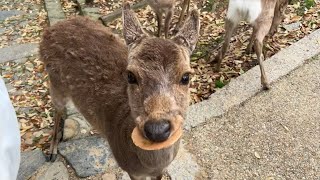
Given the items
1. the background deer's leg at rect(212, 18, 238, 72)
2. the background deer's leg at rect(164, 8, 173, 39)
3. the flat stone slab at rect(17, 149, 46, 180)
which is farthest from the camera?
the background deer's leg at rect(164, 8, 173, 39)

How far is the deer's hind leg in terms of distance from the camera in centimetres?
365

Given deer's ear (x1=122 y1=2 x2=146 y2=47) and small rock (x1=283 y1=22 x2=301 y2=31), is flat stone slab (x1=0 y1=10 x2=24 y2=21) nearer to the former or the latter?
small rock (x1=283 y1=22 x2=301 y2=31)

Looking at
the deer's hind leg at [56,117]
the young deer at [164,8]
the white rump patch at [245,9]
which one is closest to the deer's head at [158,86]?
the deer's hind leg at [56,117]

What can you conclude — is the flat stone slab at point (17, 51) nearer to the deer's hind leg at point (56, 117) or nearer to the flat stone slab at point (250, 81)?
the deer's hind leg at point (56, 117)

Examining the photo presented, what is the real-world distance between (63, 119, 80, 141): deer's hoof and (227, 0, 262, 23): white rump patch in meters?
2.12

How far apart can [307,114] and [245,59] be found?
1256 millimetres

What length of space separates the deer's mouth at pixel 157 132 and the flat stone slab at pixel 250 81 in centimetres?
189

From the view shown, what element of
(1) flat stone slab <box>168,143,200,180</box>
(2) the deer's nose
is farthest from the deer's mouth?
(1) flat stone slab <box>168,143,200,180</box>

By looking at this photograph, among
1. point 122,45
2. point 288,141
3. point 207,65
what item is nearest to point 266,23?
A: point 207,65

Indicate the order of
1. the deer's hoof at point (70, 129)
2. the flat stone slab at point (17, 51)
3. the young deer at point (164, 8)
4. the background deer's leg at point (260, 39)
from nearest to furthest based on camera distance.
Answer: the deer's hoof at point (70, 129) → the background deer's leg at point (260, 39) → the young deer at point (164, 8) → the flat stone slab at point (17, 51)

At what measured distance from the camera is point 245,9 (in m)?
4.22

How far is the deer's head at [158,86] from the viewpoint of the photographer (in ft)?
7.04

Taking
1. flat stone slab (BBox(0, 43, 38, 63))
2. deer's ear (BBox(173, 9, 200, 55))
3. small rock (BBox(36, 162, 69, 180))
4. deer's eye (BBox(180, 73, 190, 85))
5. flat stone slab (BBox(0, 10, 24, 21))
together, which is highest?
deer's ear (BBox(173, 9, 200, 55))

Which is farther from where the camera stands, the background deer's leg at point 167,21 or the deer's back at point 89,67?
the background deer's leg at point 167,21
